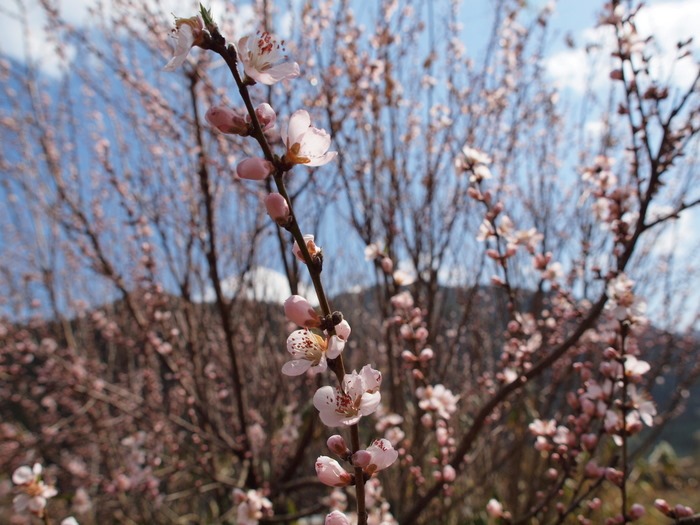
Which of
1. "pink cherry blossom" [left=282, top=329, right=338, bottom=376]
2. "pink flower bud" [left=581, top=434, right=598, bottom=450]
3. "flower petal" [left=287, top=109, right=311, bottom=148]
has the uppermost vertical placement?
"flower petal" [left=287, top=109, right=311, bottom=148]

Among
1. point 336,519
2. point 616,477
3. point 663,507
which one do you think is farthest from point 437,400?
point 336,519

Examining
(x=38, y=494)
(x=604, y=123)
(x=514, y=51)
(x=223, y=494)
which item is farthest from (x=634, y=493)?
(x=38, y=494)

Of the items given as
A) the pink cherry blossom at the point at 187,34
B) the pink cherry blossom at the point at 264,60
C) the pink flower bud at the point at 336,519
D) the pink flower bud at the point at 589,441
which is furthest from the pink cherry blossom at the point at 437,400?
the pink cherry blossom at the point at 187,34

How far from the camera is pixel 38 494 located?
161 centimetres

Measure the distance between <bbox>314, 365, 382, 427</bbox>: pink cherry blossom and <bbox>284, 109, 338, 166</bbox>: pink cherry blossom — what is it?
0.42 meters

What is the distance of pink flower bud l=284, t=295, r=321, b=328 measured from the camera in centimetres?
90

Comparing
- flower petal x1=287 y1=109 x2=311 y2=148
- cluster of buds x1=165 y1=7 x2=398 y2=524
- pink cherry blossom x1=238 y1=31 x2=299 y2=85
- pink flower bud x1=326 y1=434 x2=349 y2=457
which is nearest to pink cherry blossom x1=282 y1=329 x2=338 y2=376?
cluster of buds x1=165 y1=7 x2=398 y2=524

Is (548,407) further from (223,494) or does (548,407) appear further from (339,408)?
(339,408)

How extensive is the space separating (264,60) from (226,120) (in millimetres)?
238

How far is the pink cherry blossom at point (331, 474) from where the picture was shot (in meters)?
0.93

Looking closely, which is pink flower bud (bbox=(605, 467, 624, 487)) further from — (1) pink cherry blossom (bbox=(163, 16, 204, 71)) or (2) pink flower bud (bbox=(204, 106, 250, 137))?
(1) pink cherry blossom (bbox=(163, 16, 204, 71))

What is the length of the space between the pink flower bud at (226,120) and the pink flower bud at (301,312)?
0.32 meters

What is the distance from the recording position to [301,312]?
0.90 m

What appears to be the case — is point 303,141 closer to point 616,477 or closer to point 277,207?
point 277,207
